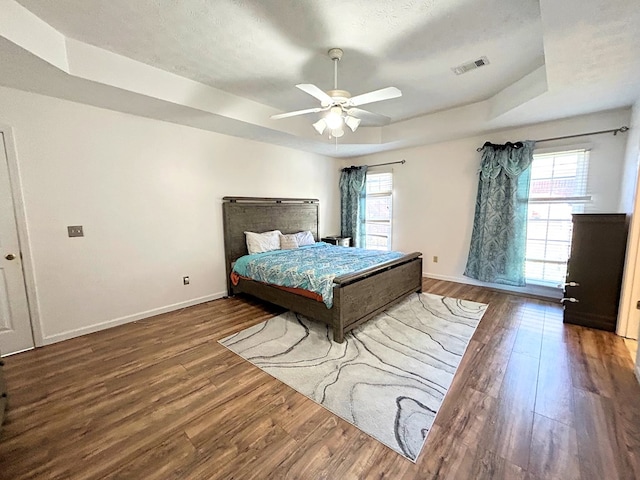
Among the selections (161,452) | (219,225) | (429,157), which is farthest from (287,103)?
(161,452)

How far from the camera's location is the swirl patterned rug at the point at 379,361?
1.73 metres

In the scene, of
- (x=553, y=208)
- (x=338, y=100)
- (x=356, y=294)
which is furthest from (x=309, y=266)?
(x=553, y=208)

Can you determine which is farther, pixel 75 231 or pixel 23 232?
pixel 75 231

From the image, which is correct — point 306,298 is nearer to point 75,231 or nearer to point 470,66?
point 75,231

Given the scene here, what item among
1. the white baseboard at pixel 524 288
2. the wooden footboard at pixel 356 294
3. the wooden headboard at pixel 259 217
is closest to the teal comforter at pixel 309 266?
the wooden footboard at pixel 356 294

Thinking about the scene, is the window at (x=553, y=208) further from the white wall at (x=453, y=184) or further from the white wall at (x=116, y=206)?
the white wall at (x=116, y=206)

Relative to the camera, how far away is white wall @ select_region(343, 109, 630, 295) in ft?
11.0

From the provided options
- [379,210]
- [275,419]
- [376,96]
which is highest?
[376,96]

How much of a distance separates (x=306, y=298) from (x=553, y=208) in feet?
11.9

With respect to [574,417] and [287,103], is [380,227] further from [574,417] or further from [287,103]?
[574,417]

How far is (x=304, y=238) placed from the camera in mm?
4859

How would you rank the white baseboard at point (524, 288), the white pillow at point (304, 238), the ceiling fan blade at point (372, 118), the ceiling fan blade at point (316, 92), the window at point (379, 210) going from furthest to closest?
the window at point (379, 210), the white pillow at point (304, 238), the ceiling fan blade at point (372, 118), the white baseboard at point (524, 288), the ceiling fan blade at point (316, 92)

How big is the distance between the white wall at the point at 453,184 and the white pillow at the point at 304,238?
172 cm

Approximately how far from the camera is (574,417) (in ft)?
5.57
